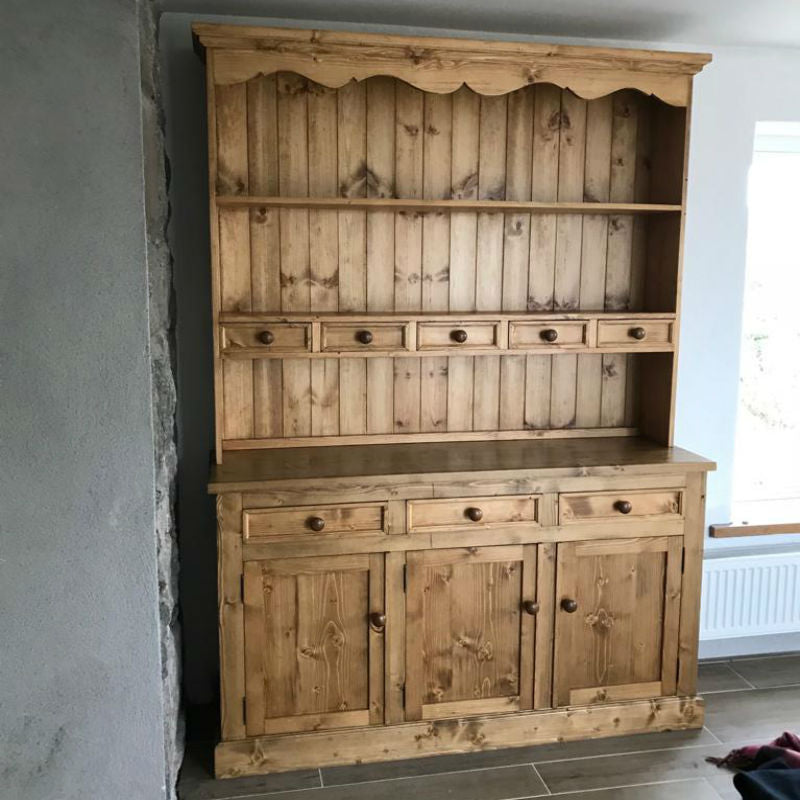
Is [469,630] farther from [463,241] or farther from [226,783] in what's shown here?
[463,241]

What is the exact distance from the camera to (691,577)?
2.96 m

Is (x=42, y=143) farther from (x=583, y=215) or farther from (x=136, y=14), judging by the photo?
(x=583, y=215)

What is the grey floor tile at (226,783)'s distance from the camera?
8.63 feet

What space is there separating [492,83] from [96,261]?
1.40m

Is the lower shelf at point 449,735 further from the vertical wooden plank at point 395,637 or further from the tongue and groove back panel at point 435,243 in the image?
the tongue and groove back panel at point 435,243

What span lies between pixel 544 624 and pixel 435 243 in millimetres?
1363

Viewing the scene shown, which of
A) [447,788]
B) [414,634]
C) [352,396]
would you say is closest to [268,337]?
[352,396]

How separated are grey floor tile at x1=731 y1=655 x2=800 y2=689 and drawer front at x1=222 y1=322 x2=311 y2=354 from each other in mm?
2144

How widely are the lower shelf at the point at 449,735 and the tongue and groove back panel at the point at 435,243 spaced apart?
979 mm

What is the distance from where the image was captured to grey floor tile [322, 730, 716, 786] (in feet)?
8.98

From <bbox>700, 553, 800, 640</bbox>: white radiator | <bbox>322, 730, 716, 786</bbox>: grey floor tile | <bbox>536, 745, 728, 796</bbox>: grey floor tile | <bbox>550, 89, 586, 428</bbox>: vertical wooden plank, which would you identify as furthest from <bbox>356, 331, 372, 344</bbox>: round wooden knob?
<bbox>700, 553, 800, 640</bbox>: white radiator

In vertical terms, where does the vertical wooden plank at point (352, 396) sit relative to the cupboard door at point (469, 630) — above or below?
above

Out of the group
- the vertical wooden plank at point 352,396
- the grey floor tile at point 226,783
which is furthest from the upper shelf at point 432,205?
the grey floor tile at point 226,783

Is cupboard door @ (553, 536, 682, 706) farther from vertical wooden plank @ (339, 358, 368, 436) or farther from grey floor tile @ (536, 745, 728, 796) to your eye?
vertical wooden plank @ (339, 358, 368, 436)
